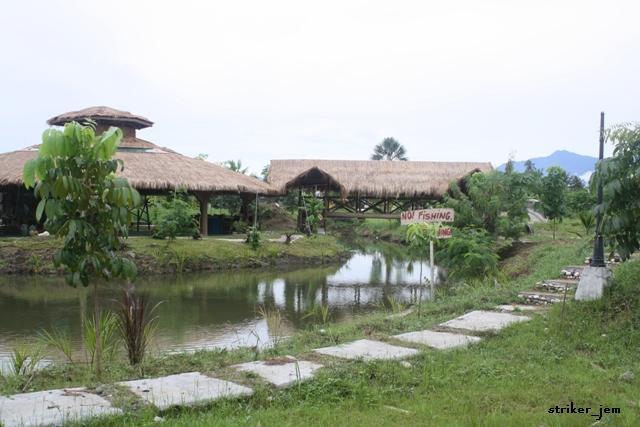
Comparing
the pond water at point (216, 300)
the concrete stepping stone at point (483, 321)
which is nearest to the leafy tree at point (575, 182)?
the pond water at point (216, 300)

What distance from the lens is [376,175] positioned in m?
23.0

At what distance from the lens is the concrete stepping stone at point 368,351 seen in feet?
14.2

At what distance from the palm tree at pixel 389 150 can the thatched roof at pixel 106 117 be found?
22.9 metres

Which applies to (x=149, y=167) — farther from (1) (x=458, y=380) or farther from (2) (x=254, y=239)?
(1) (x=458, y=380)

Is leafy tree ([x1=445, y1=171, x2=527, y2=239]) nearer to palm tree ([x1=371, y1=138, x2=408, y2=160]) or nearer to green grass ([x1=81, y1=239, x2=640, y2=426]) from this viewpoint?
green grass ([x1=81, y1=239, x2=640, y2=426])

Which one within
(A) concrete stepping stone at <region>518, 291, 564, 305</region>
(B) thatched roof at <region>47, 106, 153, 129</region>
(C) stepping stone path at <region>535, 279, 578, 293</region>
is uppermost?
(B) thatched roof at <region>47, 106, 153, 129</region>

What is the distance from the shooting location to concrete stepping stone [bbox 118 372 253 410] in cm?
327

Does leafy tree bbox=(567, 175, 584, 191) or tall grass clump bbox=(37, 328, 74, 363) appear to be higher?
leafy tree bbox=(567, 175, 584, 191)

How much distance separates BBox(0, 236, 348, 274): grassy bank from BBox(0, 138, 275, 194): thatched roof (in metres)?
2.06

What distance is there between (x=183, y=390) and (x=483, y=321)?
10.6ft

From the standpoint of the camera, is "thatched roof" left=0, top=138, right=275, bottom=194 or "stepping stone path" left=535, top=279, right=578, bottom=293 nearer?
"stepping stone path" left=535, top=279, right=578, bottom=293

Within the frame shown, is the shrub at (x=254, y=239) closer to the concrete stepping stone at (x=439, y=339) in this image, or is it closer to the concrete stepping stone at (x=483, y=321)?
the concrete stepping stone at (x=483, y=321)

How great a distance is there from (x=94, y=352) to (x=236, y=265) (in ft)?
35.4

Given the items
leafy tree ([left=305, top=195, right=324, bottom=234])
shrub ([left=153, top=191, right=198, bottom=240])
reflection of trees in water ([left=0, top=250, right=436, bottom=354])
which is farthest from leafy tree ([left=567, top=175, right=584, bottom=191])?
shrub ([left=153, top=191, right=198, bottom=240])
